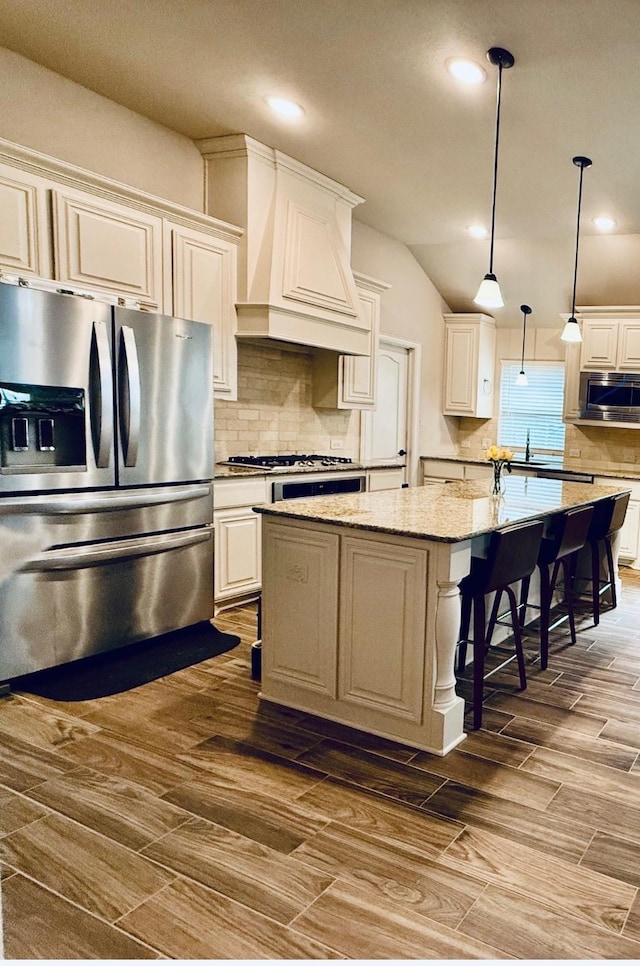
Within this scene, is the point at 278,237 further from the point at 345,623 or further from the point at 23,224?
the point at 345,623

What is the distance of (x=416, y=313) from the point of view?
6793mm

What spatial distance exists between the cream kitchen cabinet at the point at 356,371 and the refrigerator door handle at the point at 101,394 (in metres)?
2.52

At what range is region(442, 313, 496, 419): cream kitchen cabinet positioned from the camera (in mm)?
7164

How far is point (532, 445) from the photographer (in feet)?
24.1

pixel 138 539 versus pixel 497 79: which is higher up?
pixel 497 79

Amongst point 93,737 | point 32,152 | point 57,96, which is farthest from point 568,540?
point 57,96

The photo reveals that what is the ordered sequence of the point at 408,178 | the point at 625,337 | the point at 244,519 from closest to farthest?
the point at 244,519 < the point at 408,178 < the point at 625,337

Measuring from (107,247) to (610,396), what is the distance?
479cm

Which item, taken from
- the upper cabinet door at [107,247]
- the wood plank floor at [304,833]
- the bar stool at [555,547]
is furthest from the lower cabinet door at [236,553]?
the bar stool at [555,547]

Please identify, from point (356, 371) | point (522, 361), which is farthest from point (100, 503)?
point (522, 361)

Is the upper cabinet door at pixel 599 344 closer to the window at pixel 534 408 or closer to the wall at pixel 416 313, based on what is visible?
the window at pixel 534 408

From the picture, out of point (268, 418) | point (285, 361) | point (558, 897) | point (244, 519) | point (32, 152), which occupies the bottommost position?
point (558, 897)

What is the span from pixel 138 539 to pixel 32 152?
1916 mm

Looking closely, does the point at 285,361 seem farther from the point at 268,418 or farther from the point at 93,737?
the point at 93,737
